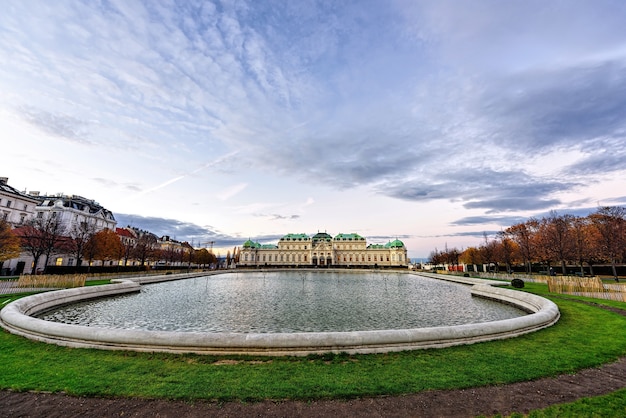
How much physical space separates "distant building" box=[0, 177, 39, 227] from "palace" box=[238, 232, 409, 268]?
280 ft

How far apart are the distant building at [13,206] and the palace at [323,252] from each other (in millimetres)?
85386

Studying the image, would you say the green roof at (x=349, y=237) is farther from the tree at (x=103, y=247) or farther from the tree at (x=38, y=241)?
the tree at (x=38, y=241)

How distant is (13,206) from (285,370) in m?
67.5

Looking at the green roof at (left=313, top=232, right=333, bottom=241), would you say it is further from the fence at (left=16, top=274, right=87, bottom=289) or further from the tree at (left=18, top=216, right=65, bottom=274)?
the fence at (left=16, top=274, right=87, bottom=289)

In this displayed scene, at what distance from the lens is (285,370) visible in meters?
7.80

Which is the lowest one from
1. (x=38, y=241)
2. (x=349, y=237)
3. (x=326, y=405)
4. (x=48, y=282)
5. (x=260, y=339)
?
(x=326, y=405)

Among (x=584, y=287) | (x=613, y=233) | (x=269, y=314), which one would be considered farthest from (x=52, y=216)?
(x=613, y=233)

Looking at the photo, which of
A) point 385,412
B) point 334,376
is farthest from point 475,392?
point 334,376

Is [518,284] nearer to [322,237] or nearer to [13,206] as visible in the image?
[13,206]

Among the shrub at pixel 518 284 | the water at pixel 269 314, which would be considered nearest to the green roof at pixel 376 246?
the shrub at pixel 518 284

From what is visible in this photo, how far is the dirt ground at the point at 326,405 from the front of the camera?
566cm

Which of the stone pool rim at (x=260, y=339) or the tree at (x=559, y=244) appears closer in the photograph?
the stone pool rim at (x=260, y=339)

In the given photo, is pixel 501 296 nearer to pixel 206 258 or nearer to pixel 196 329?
pixel 196 329

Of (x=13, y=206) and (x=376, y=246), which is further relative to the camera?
(x=376, y=246)
